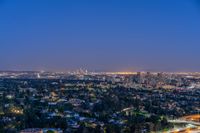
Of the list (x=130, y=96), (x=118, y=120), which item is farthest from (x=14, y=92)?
(x=118, y=120)

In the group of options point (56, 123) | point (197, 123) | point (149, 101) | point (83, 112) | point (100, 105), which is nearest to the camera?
point (56, 123)

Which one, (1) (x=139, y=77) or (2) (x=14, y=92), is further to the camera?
(1) (x=139, y=77)

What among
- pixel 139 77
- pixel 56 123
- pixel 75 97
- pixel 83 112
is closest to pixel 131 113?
pixel 83 112

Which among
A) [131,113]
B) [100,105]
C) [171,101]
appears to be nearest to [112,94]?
[171,101]

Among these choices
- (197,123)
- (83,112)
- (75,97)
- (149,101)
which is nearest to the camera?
(197,123)

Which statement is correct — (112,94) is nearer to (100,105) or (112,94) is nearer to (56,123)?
(100,105)

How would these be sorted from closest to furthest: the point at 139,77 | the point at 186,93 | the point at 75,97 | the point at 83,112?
the point at 83,112 < the point at 75,97 < the point at 186,93 < the point at 139,77

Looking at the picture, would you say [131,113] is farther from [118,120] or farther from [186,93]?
[186,93]

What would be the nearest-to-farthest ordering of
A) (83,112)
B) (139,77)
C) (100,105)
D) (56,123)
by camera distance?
(56,123) < (83,112) < (100,105) < (139,77)

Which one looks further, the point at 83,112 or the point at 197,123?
the point at 83,112
